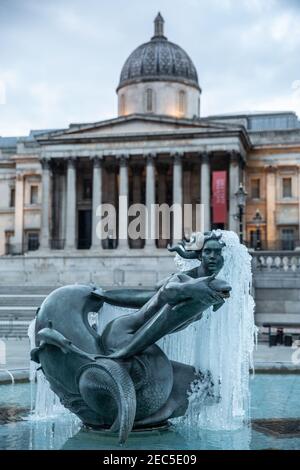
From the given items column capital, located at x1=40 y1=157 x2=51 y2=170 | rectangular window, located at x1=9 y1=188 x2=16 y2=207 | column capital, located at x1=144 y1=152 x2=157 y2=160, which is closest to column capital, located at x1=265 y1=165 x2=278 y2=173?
column capital, located at x1=144 y1=152 x2=157 y2=160

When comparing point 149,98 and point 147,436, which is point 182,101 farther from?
point 147,436

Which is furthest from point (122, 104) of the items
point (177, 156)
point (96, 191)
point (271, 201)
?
point (271, 201)

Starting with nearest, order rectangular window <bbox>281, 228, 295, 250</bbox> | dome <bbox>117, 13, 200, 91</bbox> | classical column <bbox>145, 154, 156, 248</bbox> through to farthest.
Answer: classical column <bbox>145, 154, 156, 248</bbox> < rectangular window <bbox>281, 228, 295, 250</bbox> < dome <bbox>117, 13, 200, 91</bbox>

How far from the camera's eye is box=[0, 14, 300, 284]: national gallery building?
178 ft

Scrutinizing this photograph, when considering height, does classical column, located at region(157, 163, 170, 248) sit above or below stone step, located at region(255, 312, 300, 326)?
above

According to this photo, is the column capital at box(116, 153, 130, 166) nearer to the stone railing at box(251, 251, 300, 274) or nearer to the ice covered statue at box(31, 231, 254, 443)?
the stone railing at box(251, 251, 300, 274)

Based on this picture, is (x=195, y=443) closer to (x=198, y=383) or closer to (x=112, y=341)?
(x=198, y=383)

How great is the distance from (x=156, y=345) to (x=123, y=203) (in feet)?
148

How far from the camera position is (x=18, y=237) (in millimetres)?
63562

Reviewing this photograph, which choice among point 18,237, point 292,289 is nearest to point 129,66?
point 18,237

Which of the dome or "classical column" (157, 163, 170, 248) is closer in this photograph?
"classical column" (157, 163, 170, 248)

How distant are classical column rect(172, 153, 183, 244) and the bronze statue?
43.9 meters

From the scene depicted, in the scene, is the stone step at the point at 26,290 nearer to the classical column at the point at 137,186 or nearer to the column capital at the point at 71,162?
the column capital at the point at 71,162

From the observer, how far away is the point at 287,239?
195 ft
